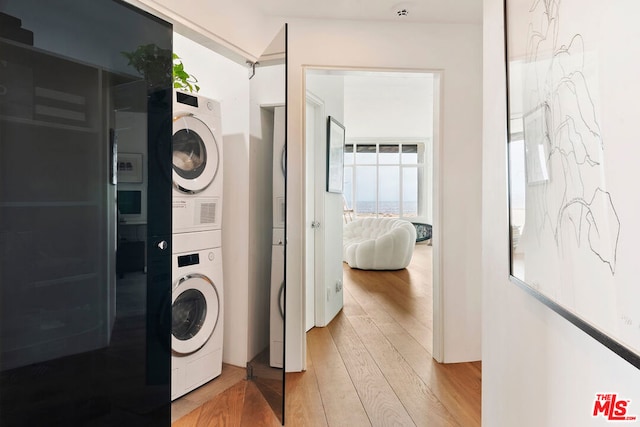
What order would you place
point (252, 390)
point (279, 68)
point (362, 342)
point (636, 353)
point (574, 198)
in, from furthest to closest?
1. point (362, 342)
2. point (252, 390)
3. point (279, 68)
4. point (574, 198)
5. point (636, 353)

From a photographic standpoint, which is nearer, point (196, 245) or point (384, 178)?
point (196, 245)

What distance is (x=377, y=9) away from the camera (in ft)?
8.13

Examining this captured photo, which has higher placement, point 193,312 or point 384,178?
point 384,178

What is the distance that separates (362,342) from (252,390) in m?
1.14

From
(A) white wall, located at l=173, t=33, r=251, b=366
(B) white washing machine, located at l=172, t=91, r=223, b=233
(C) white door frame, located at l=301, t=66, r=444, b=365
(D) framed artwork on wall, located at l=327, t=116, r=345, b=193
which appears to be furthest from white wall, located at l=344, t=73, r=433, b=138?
(B) white washing machine, located at l=172, t=91, r=223, b=233

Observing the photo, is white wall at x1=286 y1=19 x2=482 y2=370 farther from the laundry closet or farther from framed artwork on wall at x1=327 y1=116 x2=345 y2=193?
framed artwork on wall at x1=327 y1=116 x2=345 y2=193

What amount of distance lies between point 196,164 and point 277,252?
0.77 metres

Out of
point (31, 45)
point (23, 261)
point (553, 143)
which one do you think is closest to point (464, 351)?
point (553, 143)

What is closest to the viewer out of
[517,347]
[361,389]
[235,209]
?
[517,347]

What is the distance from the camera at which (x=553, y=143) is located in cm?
85

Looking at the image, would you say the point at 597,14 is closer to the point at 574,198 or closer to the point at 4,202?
the point at 574,198

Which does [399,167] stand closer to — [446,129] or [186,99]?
[446,129]

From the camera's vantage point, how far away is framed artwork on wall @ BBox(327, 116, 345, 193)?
364 cm

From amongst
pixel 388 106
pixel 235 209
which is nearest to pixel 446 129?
pixel 235 209
